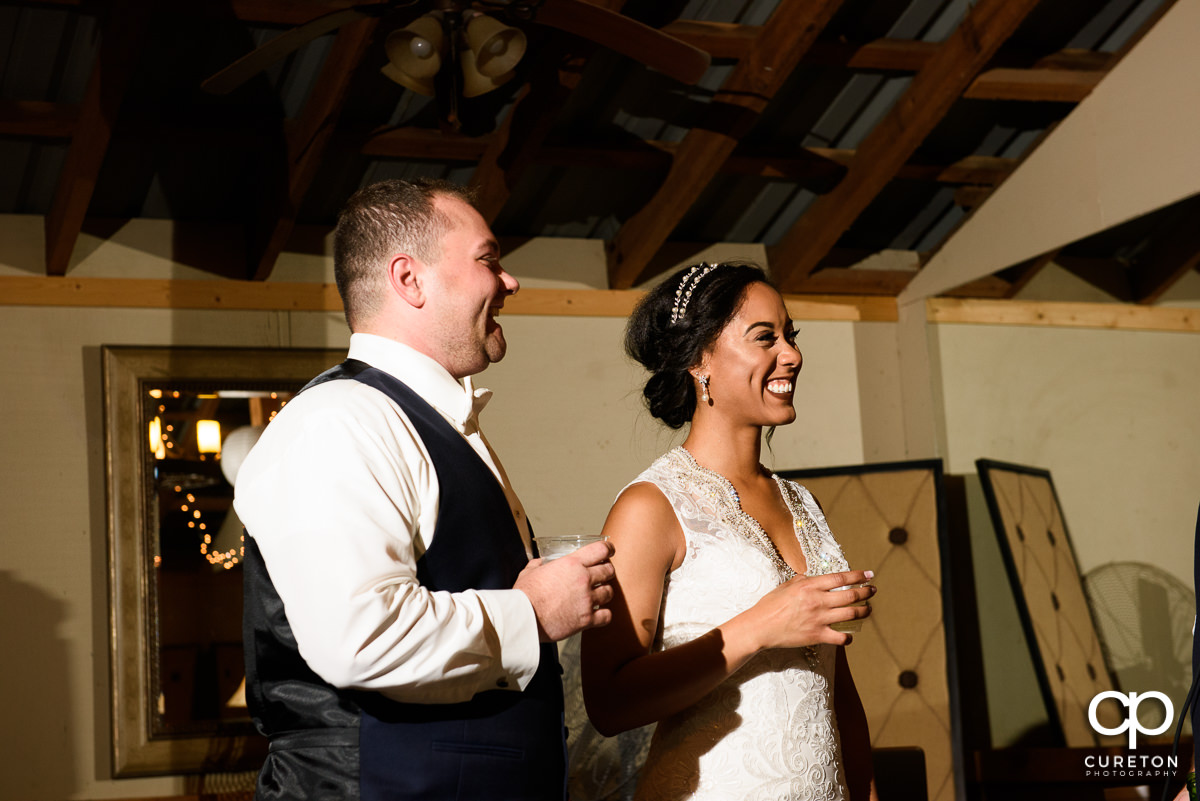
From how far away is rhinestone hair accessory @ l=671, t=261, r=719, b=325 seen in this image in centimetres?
219

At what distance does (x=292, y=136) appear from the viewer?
423cm

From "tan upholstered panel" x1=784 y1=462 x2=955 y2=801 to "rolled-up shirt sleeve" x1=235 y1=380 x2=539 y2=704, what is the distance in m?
3.45

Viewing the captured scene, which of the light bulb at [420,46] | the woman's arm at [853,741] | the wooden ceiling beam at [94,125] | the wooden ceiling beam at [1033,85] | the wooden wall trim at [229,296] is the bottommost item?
the woman's arm at [853,741]

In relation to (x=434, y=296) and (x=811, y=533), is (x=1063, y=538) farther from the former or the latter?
(x=434, y=296)

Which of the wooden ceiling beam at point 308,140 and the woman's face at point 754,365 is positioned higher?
the wooden ceiling beam at point 308,140

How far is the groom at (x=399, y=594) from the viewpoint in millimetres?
1198

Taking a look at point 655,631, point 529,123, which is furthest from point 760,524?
point 529,123

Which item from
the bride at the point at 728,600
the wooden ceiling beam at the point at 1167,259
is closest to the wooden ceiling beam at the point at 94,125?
the bride at the point at 728,600

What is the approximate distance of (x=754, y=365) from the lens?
2.09 meters

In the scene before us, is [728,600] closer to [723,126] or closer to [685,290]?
[685,290]

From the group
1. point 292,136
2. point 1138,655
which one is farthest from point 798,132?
point 1138,655

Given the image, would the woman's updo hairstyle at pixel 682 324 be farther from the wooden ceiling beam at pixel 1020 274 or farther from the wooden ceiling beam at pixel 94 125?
the wooden ceiling beam at pixel 1020 274

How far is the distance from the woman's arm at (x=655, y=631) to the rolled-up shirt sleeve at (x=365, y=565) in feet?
1.59

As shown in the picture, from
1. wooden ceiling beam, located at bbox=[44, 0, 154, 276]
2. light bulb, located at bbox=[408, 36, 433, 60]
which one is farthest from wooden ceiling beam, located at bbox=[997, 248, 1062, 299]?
wooden ceiling beam, located at bbox=[44, 0, 154, 276]
